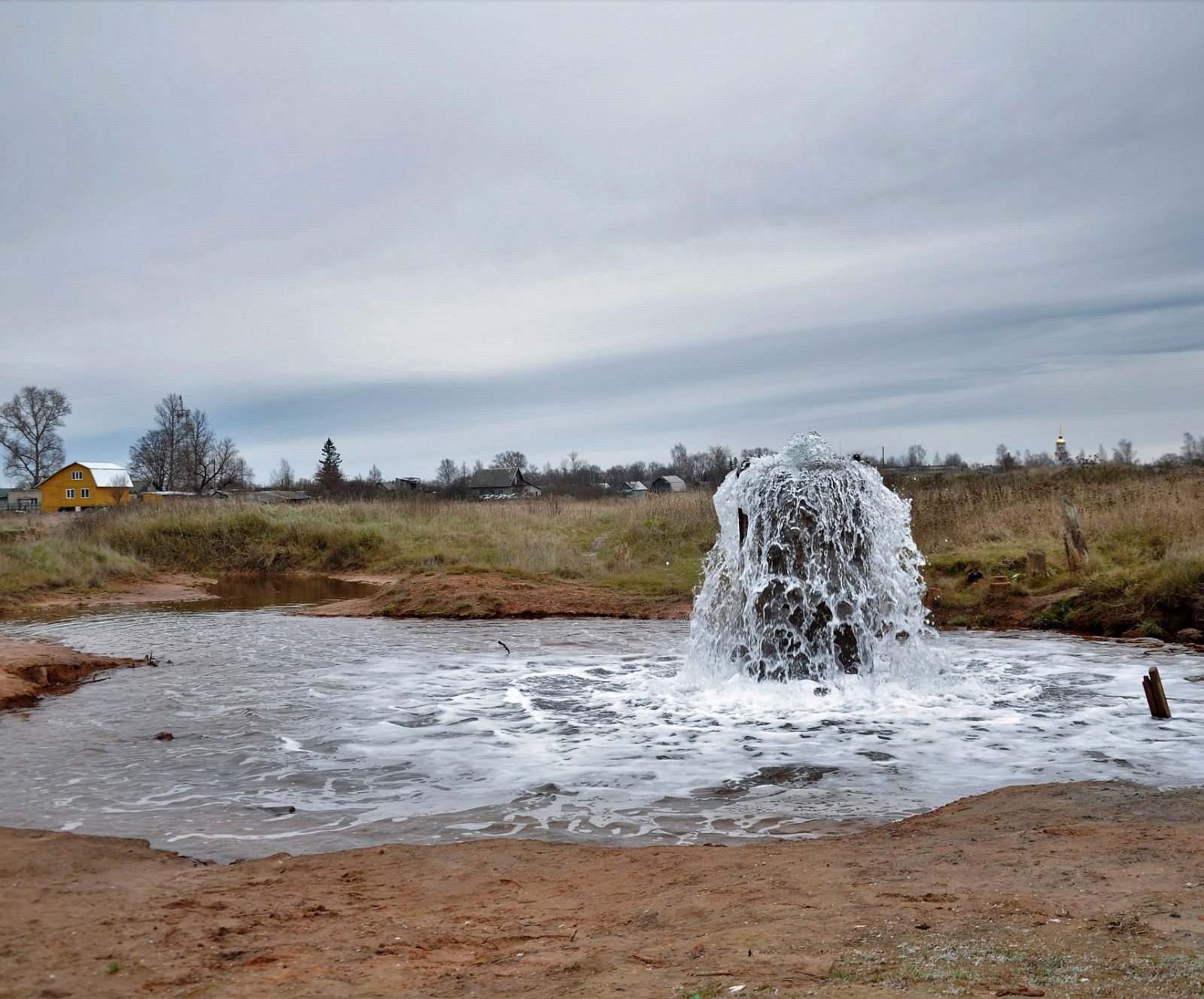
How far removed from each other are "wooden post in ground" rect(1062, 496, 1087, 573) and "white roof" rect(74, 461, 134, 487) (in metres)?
71.3

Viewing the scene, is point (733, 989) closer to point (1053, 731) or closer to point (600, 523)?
point (1053, 731)

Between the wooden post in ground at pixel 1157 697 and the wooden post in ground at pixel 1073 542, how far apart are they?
846 cm

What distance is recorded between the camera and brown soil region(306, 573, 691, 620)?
19672mm

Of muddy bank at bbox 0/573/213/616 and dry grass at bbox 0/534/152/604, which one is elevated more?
dry grass at bbox 0/534/152/604

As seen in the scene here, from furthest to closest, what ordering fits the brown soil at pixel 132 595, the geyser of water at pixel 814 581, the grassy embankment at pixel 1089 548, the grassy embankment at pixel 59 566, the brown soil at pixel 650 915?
the grassy embankment at pixel 59 566 < the brown soil at pixel 132 595 < the grassy embankment at pixel 1089 548 < the geyser of water at pixel 814 581 < the brown soil at pixel 650 915

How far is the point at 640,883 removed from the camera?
507 cm

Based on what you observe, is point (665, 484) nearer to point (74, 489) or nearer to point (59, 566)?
point (74, 489)

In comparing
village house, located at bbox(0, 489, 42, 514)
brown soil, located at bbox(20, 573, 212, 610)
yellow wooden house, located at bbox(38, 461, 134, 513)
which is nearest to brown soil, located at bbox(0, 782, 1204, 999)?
brown soil, located at bbox(20, 573, 212, 610)

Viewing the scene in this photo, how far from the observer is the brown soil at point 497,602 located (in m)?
19.7

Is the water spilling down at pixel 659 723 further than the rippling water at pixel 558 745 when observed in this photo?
Yes

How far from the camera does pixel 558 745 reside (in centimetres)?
887

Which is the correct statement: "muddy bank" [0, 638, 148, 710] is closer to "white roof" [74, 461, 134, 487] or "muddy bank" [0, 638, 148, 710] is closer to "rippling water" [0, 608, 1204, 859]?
"rippling water" [0, 608, 1204, 859]

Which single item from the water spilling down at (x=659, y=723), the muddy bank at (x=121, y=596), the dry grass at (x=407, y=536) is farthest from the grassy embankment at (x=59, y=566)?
the water spilling down at (x=659, y=723)

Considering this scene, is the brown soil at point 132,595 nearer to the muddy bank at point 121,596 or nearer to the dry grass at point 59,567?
the muddy bank at point 121,596
